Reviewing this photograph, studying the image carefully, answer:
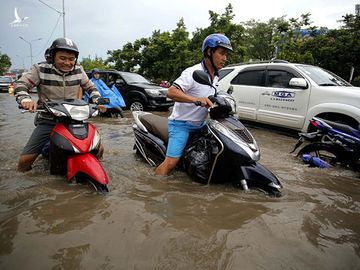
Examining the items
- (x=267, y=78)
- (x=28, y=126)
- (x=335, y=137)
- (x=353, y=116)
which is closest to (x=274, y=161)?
(x=335, y=137)

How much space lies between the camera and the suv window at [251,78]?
282 inches

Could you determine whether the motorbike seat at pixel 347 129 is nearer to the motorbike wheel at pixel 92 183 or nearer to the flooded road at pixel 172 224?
the flooded road at pixel 172 224

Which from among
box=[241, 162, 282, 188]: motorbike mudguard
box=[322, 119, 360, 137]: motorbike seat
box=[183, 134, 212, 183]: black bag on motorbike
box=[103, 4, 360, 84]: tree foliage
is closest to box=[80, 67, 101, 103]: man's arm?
box=[183, 134, 212, 183]: black bag on motorbike

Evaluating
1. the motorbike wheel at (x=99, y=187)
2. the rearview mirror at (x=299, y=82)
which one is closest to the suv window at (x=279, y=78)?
the rearview mirror at (x=299, y=82)

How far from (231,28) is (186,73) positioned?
765 inches

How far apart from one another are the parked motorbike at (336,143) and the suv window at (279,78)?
2312 mm

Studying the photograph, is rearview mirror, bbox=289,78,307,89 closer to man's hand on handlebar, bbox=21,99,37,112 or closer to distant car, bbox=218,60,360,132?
distant car, bbox=218,60,360,132

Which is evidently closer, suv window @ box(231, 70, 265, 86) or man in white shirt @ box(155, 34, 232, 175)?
man in white shirt @ box(155, 34, 232, 175)

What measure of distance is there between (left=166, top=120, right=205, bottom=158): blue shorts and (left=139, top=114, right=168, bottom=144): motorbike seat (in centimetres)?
40

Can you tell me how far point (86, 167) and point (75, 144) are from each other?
0.28 metres

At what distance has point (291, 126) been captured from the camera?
21.2 feet

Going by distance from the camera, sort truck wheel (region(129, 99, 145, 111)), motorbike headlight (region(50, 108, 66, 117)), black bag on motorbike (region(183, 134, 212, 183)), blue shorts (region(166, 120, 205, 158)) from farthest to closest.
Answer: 1. truck wheel (region(129, 99, 145, 111))
2. blue shorts (region(166, 120, 205, 158))
3. black bag on motorbike (region(183, 134, 212, 183))
4. motorbike headlight (region(50, 108, 66, 117))

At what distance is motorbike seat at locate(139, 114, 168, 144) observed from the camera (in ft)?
12.5

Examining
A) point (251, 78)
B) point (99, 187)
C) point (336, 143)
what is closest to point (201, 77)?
point (99, 187)
